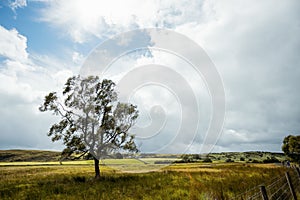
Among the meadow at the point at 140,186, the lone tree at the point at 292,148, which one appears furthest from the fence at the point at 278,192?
the lone tree at the point at 292,148

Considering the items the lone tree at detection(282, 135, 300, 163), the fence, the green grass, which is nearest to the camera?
the fence

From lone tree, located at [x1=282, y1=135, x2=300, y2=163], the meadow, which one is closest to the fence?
the meadow

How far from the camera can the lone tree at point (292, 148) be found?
180 feet

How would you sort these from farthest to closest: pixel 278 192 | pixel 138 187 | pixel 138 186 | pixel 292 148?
1. pixel 292 148
2. pixel 138 186
3. pixel 138 187
4. pixel 278 192

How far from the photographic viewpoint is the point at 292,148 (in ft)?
183

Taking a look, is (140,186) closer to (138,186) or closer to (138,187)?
(138,186)

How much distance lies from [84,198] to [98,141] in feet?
33.5

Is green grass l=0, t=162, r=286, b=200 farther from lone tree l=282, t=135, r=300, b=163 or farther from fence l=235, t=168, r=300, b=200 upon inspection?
lone tree l=282, t=135, r=300, b=163

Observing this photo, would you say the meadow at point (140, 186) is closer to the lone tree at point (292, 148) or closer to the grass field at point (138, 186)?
the grass field at point (138, 186)

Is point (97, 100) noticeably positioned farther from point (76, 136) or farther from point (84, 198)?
point (84, 198)

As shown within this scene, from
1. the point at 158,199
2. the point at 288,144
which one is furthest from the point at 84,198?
the point at 288,144

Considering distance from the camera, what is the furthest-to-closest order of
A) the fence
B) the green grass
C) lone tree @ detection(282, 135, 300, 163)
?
lone tree @ detection(282, 135, 300, 163) < the green grass < the fence

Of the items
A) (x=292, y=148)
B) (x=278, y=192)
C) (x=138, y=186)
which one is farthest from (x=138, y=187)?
(x=292, y=148)

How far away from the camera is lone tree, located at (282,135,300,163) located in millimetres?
54938
